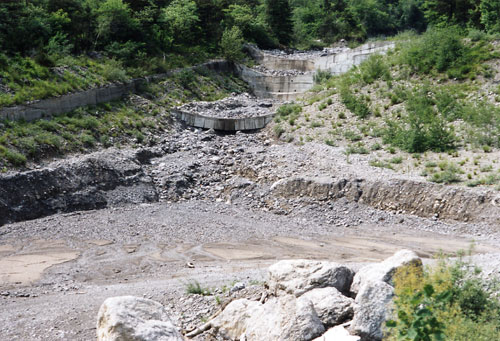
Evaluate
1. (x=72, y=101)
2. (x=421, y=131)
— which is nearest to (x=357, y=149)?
(x=421, y=131)

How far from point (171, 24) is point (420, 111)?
22427mm

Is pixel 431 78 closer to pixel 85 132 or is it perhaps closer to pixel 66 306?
pixel 85 132

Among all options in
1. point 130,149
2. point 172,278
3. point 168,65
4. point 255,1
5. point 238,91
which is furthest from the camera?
point 255,1

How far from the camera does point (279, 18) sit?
49.2 meters

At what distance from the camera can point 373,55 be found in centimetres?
3167

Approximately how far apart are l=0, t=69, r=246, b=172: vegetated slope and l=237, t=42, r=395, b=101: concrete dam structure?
3.68 metres

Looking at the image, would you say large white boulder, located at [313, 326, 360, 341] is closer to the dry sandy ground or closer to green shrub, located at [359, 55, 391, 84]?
the dry sandy ground

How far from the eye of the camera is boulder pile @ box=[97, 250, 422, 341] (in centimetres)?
724

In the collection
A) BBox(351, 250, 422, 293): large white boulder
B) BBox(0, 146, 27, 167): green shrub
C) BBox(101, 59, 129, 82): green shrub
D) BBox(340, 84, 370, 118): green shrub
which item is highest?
BBox(101, 59, 129, 82): green shrub

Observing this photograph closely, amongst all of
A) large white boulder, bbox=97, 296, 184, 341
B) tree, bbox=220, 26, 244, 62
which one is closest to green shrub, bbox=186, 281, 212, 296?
large white boulder, bbox=97, 296, 184, 341

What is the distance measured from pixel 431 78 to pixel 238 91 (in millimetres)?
15023

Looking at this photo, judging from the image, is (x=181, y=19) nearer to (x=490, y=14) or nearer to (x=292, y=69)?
(x=292, y=69)

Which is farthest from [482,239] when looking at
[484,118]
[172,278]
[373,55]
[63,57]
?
[63,57]

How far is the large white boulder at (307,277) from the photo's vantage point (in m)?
8.55
